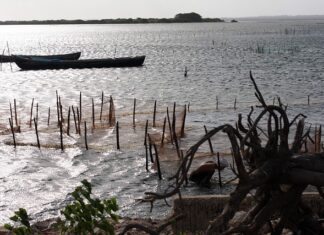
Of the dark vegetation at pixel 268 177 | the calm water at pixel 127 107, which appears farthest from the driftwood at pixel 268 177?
the calm water at pixel 127 107

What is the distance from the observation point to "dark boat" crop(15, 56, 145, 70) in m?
53.3

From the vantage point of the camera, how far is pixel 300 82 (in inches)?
1694

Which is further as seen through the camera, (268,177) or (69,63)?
(69,63)

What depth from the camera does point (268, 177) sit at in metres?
5.88

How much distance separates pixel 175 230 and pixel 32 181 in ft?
29.0

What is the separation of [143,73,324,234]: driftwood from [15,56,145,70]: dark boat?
48.4 metres

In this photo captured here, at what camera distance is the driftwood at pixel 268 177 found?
19.0 ft

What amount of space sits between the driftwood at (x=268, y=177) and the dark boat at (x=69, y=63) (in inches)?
1906

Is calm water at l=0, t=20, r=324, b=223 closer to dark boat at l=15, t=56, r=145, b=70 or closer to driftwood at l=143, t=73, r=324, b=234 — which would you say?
dark boat at l=15, t=56, r=145, b=70

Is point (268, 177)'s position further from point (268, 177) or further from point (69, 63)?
point (69, 63)

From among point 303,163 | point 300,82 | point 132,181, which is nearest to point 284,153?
point 303,163

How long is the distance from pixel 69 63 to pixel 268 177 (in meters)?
49.7

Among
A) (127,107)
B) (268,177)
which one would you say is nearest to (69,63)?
(127,107)

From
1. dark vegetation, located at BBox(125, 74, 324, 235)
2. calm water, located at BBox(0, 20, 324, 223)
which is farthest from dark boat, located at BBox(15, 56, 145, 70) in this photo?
dark vegetation, located at BBox(125, 74, 324, 235)
